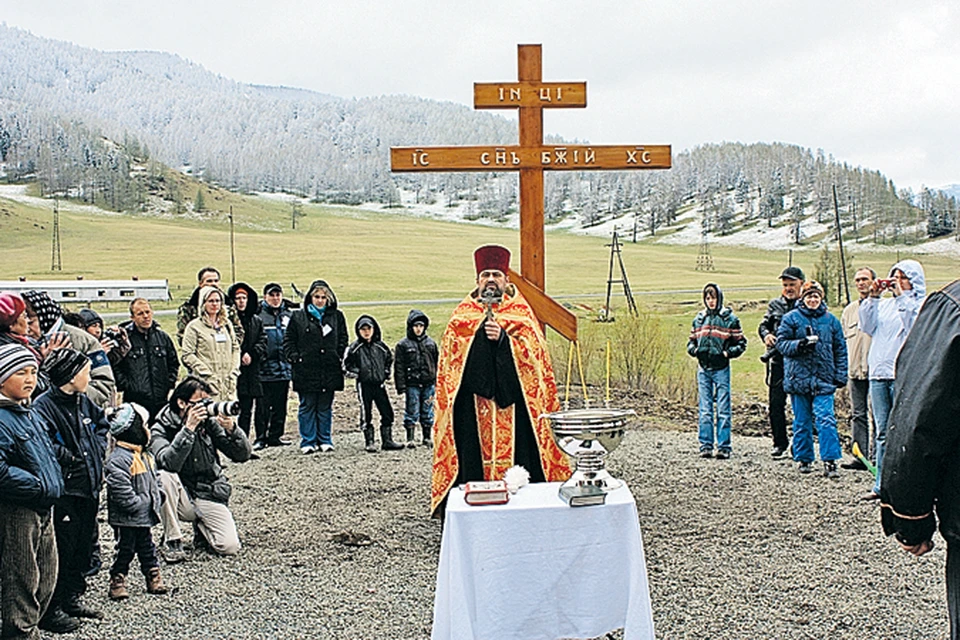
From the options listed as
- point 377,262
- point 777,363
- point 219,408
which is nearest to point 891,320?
point 777,363

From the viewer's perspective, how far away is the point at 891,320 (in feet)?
24.9

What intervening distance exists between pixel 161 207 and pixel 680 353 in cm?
→ 3376

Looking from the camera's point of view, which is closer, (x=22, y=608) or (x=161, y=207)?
(x=22, y=608)

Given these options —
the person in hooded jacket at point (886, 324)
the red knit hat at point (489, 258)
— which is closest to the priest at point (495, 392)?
the red knit hat at point (489, 258)

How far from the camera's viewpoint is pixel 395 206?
195 feet

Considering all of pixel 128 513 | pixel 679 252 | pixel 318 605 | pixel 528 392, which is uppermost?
pixel 679 252

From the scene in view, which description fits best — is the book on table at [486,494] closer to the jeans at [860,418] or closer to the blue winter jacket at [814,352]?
the blue winter jacket at [814,352]

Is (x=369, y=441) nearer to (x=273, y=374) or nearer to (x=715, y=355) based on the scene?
(x=273, y=374)

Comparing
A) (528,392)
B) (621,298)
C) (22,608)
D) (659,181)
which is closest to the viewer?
(22,608)

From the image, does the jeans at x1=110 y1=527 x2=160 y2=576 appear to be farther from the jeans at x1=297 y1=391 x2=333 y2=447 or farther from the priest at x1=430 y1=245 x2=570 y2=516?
the jeans at x1=297 y1=391 x2=333 y2=447

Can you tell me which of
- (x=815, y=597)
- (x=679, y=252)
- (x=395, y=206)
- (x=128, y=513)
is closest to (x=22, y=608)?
(x=128, y=513)

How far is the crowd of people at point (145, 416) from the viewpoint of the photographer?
4281 mm

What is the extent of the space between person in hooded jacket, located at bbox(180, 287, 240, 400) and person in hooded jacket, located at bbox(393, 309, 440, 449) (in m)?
2.07

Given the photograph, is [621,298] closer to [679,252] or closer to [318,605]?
[679,252]
